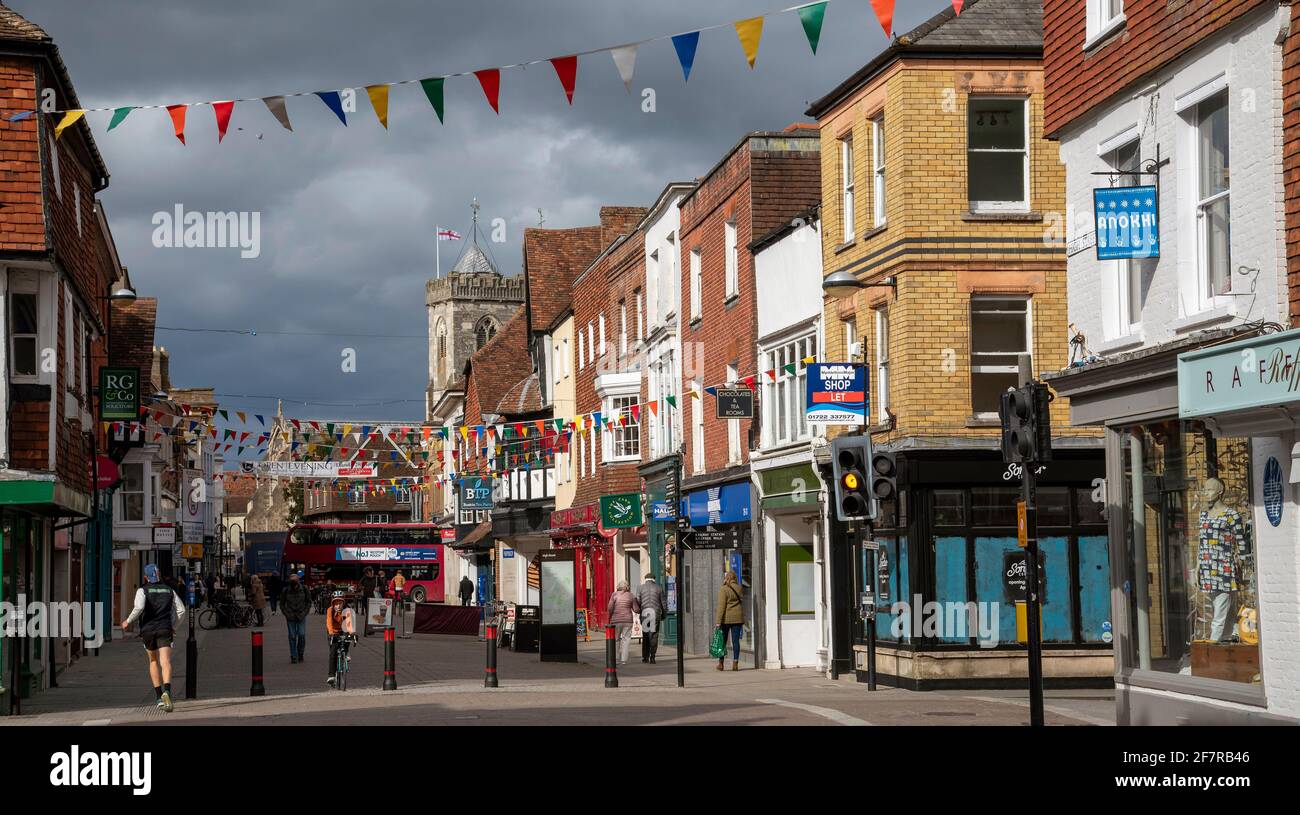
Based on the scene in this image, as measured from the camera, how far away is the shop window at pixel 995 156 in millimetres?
25094

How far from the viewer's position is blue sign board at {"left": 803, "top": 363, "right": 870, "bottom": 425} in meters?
24.6

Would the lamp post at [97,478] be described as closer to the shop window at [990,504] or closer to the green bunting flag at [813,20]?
the shop window at [990,504]

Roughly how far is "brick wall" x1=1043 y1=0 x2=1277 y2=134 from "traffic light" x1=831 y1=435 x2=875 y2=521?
194 inches

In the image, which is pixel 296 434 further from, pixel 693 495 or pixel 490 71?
pixel 490 71

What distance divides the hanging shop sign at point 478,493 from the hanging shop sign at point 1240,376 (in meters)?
49.0

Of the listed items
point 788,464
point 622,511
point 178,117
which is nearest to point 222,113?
point 178,117

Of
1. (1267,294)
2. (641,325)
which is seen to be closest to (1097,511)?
(1267,294)

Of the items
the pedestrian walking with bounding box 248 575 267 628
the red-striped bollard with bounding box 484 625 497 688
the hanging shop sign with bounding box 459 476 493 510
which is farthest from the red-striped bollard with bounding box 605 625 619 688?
the hanging shop sign with bounding box 459 476 493 510

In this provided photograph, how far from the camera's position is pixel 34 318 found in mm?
24344

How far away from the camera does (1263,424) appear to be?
1413cm

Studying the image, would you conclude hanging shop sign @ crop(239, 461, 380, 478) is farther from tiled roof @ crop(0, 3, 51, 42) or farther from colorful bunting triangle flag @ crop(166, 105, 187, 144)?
colorful bunting triangle flag @ crop(166, 105, 187, 144)

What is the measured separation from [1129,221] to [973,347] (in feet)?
27.6

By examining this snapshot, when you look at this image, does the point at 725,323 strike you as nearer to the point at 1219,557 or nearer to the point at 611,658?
the point at 611,658

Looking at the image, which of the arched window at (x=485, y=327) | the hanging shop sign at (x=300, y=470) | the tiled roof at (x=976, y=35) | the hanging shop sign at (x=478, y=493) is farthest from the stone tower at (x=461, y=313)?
the tiled roof at (x=976, y=35)
